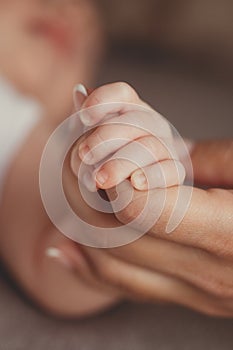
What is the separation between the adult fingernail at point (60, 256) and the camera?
55cm

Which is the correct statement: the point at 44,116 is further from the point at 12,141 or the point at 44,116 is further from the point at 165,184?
the point at 165,184

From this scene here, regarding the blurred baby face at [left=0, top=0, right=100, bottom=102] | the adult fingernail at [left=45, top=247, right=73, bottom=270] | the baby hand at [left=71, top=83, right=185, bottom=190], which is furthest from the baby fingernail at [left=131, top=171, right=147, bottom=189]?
the blurred baby face at [left=0, top=0, right=100, bottom=102]

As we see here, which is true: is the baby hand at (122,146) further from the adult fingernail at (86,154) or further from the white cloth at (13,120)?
the white cloth at (13,120)

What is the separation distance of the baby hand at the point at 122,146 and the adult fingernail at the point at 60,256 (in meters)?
0.14

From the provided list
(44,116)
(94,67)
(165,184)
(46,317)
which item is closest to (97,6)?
(94,67)

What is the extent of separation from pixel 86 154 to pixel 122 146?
0.07ft

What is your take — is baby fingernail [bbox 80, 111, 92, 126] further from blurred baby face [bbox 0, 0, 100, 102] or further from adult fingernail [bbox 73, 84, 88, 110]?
blurred baby face [bbox 0, 0, 100, 102]

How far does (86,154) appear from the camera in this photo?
41 centimetres

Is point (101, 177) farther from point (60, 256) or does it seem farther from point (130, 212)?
point (60, 256)

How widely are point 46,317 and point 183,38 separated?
0.49 m

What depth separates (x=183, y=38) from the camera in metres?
0.96

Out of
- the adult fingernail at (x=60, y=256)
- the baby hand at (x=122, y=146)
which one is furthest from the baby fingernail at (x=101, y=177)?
the adult fingernail at (x=60, y=256)

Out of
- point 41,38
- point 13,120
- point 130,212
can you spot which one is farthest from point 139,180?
point 41,38

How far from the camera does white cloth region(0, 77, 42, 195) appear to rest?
2.28ft
